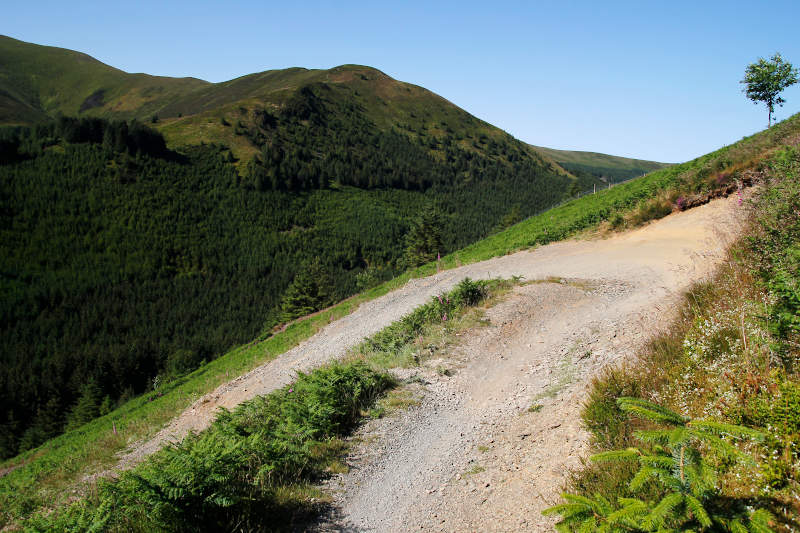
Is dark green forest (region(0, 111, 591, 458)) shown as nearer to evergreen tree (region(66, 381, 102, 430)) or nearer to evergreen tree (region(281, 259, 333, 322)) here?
evergreen tree (region(66, 381, 102, 430))

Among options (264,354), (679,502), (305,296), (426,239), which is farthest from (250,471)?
(426,239)

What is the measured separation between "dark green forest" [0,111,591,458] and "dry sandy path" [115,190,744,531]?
4171 cm

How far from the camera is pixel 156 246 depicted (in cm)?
9788

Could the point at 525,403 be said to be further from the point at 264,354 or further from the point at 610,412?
the point at 264,354

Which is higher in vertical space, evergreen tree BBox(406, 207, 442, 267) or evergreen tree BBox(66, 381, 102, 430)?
evergreen tree BBox(406, 207, 442, 267)

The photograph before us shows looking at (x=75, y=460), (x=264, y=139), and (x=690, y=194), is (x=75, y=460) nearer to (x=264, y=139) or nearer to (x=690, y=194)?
(x=690, y=194)

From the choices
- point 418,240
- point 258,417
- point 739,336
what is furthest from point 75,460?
point 418,240

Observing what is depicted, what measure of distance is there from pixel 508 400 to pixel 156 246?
110 m

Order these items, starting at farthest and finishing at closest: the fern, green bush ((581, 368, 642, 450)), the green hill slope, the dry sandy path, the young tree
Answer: the green hill slope, the young tree, the dry sandy path, green bush ((581, 368, 642, 450)), the fern

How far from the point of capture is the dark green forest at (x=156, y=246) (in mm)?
68125

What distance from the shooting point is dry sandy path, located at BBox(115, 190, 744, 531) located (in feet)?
16.1

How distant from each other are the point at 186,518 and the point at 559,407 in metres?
5.34

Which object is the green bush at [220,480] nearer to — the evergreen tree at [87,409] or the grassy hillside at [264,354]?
the grassy hillside at [264,354]

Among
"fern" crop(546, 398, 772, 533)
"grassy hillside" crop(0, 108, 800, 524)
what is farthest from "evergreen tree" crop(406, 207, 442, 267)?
"fern" crop(546, 398, 772, 533)
